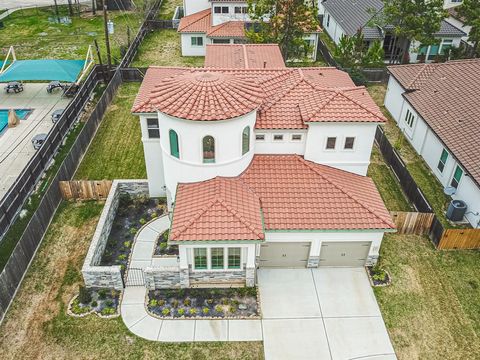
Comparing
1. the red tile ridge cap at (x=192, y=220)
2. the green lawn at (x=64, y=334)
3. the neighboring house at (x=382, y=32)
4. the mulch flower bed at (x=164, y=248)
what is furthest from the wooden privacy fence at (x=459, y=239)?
the neighboring house at (x=382, y=32)

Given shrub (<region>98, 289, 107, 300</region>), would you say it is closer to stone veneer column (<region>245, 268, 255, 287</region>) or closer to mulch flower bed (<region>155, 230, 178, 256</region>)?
mulch flower bed (<region>155, 230, 178, 256</region>)

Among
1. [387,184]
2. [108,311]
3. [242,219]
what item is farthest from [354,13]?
[108,311]

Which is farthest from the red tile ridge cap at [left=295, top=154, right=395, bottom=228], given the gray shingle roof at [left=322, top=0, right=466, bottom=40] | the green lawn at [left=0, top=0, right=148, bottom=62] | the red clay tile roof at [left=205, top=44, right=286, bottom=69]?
the green lawn at [left=0, top=0, right=148, bottom=62]

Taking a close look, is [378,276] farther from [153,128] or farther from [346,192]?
[153,128]

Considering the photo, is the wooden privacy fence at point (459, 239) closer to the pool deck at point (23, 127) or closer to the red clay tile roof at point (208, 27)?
the pool deck at point (23, 127)

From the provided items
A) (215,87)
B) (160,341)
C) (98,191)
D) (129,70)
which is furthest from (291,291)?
(129,70)

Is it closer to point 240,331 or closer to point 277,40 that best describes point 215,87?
point 240,331
